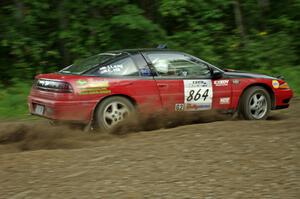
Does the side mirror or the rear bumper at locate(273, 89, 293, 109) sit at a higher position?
the side mirror

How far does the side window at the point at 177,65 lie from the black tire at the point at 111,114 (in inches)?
35.1

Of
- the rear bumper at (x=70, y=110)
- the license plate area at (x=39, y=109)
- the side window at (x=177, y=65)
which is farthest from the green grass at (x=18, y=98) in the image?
the side window at (x=177, y=65)

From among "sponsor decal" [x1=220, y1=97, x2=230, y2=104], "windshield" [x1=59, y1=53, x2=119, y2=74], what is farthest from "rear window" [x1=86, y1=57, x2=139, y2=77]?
"sponsor decal" [x1=220, y1=97, x2=230, y2=104]

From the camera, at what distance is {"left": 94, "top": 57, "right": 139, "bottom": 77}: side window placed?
8219 mm

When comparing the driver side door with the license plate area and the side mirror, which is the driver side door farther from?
the license plate area

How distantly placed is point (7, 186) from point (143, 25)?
10912 millimetres

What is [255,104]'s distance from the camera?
9.35 metres

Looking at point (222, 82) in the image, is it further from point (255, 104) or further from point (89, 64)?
point (89, 64)

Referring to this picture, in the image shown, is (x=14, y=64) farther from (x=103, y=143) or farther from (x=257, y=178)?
(x=257, y=178)

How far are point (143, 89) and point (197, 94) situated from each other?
3.37ft

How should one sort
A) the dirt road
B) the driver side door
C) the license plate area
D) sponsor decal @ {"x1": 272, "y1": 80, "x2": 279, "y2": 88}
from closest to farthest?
the dirt road
the license plate area
the driver side door
sponsor decal @ {"x1": 272, "y1": 80, "x2": 279, "y2": 88}

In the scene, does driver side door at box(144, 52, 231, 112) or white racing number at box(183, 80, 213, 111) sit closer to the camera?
driver side door at box(144, 52, 231, 112)

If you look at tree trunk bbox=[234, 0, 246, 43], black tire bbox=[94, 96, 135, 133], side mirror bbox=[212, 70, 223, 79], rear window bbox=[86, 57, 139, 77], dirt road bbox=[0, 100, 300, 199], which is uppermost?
tree trunk bbox=[234, 0, 246, 43]

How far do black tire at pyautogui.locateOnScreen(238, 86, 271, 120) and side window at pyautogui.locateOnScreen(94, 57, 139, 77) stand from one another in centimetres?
220
